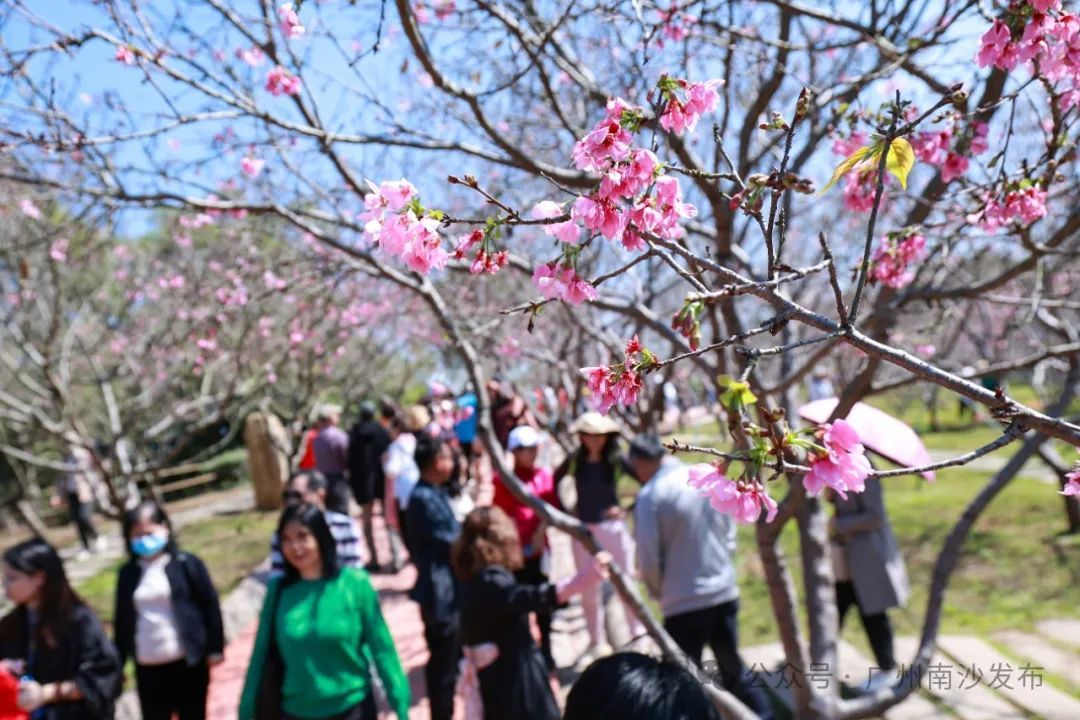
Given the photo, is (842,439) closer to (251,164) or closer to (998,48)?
(998,48)

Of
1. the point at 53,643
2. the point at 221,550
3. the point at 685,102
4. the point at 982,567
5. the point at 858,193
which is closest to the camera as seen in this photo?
the point at 685,102

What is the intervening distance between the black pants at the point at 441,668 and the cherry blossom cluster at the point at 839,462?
10.4 ft

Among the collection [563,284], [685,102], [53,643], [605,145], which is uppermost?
[685,102]

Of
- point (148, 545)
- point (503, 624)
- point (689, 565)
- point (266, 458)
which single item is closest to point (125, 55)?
point (148, 545)

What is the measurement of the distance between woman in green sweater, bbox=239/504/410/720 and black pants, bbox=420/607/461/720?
941mm

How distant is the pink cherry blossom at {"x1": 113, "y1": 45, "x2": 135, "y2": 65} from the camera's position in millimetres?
3040

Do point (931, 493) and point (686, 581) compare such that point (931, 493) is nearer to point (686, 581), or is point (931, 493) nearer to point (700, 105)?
point (686, 581)

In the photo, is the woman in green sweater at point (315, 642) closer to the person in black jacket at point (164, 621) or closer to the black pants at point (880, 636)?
the person in black jacket at point (164, 621)

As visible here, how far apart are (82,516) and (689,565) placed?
9.77 meters

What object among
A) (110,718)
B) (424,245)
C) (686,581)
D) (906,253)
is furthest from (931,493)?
(424,245)

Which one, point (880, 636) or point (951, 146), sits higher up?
point (951, 146)

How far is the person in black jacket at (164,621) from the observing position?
12.2 feet

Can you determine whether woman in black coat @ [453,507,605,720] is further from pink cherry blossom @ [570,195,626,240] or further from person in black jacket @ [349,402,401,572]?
person in black jacket @ [349,402,401,572]

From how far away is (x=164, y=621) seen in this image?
3.71 m
